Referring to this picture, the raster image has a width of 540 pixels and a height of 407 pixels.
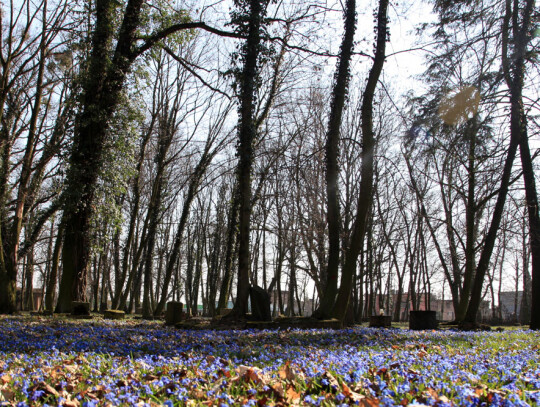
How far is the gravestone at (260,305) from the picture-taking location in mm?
9922

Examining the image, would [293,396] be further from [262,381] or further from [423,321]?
[423,321]

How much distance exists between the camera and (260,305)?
10008mm

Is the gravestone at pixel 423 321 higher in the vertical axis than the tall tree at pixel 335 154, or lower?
lower

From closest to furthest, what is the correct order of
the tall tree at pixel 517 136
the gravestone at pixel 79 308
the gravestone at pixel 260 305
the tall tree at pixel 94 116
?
the gravestone at pixel 260 305 < the gravestone at pixel 79 308 < the tall tree at pixel 94 116 < the tall tree at pixel 517 136

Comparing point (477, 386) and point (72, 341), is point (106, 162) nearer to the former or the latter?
point (72, 341)

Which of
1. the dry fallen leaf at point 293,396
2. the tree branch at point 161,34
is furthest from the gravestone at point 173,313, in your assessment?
the dry fallen leaf at point 293,396

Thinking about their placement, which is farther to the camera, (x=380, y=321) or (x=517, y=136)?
(x=380, y=321)

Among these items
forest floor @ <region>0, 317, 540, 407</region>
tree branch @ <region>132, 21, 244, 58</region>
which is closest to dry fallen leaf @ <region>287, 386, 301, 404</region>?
forest floor @ <region>0, 317, 540, 407</region>

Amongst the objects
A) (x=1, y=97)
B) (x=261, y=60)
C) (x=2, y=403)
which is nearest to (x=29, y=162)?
(x=1, y=97)

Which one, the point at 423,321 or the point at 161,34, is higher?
the point at 161,34

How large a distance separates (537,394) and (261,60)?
1099 cm

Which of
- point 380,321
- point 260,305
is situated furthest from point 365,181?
point 380,321

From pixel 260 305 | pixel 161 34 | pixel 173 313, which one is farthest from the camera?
pixel 161 34

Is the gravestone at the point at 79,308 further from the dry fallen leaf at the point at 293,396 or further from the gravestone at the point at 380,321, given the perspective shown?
the dry fallen leaf at the point at 293,396
